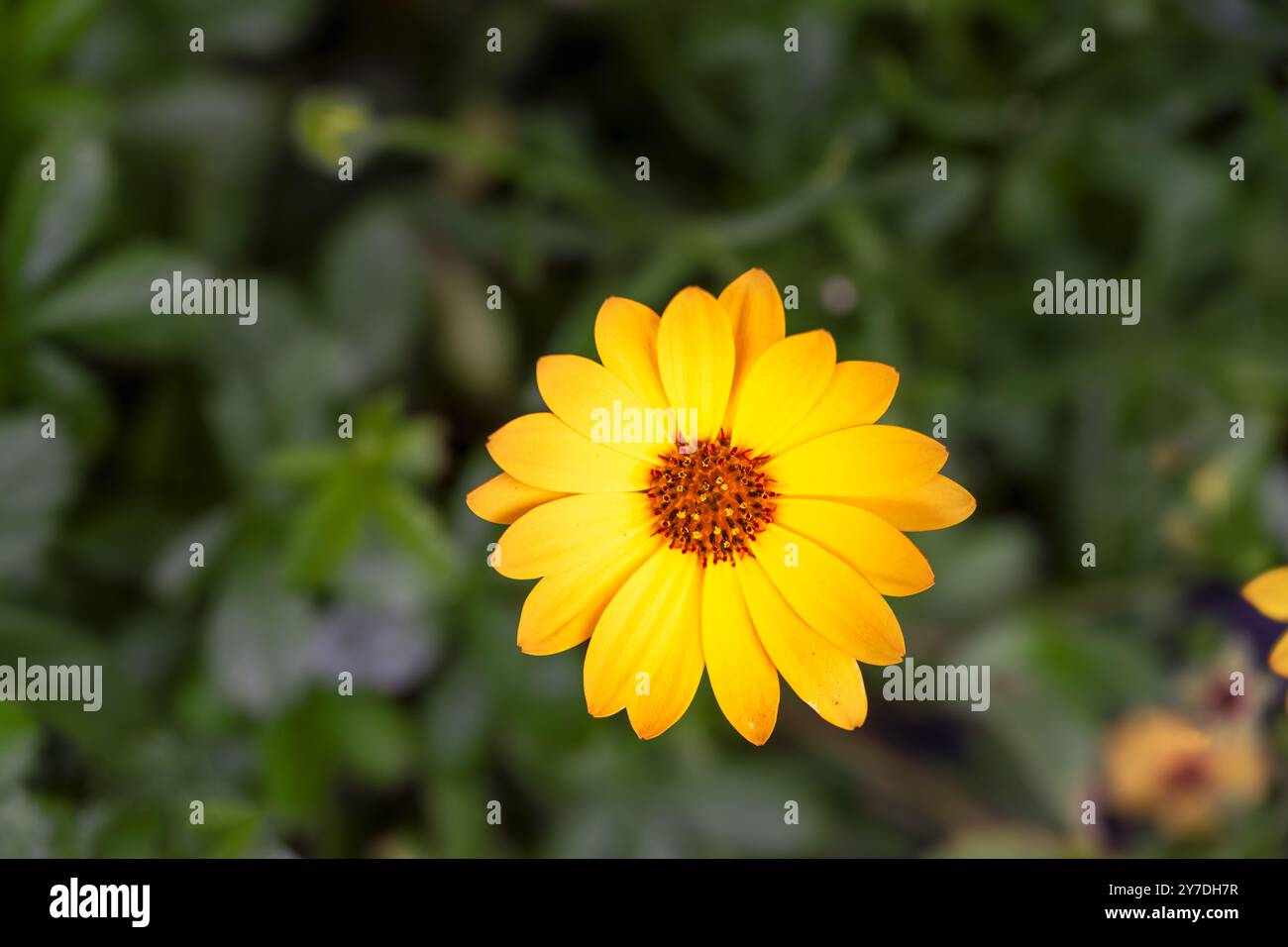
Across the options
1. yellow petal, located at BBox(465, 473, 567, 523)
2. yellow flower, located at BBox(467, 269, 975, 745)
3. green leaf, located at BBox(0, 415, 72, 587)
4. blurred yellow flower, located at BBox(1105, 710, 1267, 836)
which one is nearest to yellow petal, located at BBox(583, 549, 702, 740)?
yellow flower, located at BBox(467, 269, 975, 745)

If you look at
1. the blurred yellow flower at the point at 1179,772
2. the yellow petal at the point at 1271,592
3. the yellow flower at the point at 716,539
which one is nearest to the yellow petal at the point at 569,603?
the yellow flower at the point at 716,539

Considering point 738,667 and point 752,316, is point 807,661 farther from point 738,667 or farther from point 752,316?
point 752,316

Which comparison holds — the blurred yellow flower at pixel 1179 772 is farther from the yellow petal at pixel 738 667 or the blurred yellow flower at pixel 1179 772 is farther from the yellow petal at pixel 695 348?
the yellow petal at pixel 695 348

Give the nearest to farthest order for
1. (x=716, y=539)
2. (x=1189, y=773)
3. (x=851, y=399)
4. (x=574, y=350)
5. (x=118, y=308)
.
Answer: (x=851, y=399)
(x=716, y=539)
(x=574, y=350)
(x=118, y=308)
(x=1189, y=773)

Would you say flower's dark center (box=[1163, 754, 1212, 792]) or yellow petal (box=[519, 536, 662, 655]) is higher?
yellow petal (box=[519, 536, 662, 655])

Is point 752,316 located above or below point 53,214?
below

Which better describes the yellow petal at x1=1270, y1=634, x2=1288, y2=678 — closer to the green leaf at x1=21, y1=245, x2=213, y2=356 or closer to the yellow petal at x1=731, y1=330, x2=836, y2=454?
the yellow petal at x1=731, y1=330, x2=836, y2=454

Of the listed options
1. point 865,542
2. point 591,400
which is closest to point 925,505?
point 865,542
